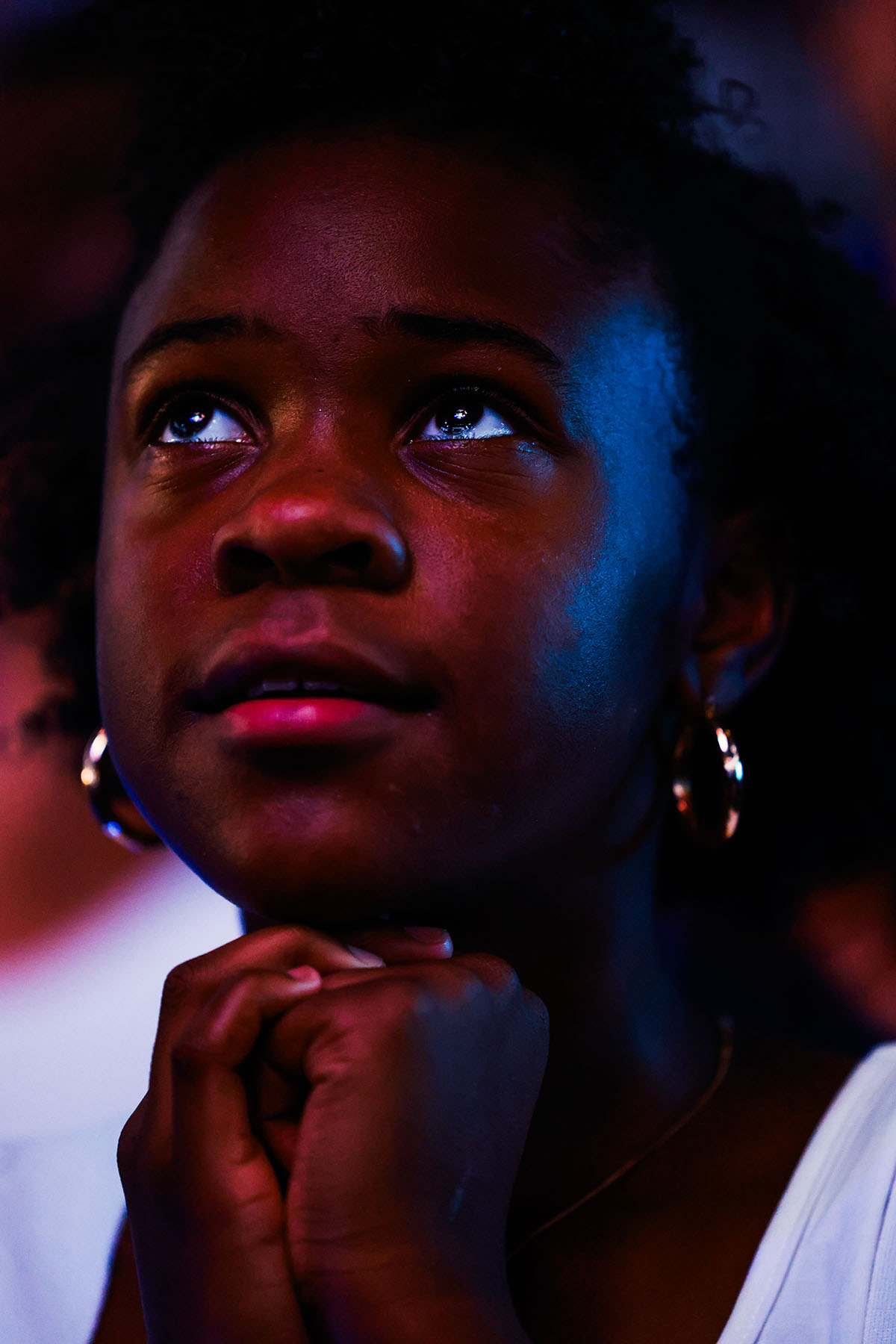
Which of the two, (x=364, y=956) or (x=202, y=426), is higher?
(x=202, y=426)

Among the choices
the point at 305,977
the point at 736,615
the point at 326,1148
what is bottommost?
the point at 326,1148

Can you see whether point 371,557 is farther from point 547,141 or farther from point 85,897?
point 85,897

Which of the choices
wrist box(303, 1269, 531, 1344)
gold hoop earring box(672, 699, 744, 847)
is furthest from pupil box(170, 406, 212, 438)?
wrist box(303, 1269, 531, 1344)

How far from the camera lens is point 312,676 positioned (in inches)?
45.8

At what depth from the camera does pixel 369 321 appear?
1262 millimetres

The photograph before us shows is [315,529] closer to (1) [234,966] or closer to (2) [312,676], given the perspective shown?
(2) [312,676]

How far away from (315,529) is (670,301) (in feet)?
2.07

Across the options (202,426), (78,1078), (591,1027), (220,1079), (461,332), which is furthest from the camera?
(78,1078)

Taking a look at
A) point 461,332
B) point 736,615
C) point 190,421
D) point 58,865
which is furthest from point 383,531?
point 58,865

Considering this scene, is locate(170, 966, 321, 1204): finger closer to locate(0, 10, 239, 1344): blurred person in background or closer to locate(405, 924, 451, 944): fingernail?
locate(405, 924, 451, 944): fingernail

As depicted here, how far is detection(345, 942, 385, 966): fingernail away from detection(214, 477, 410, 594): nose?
0.37 meters

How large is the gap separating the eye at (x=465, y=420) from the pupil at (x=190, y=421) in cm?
28

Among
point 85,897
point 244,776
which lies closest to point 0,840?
point 85,897

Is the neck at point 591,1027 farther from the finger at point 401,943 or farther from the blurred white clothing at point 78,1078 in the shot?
the blurred white clothing at point 78,1078
